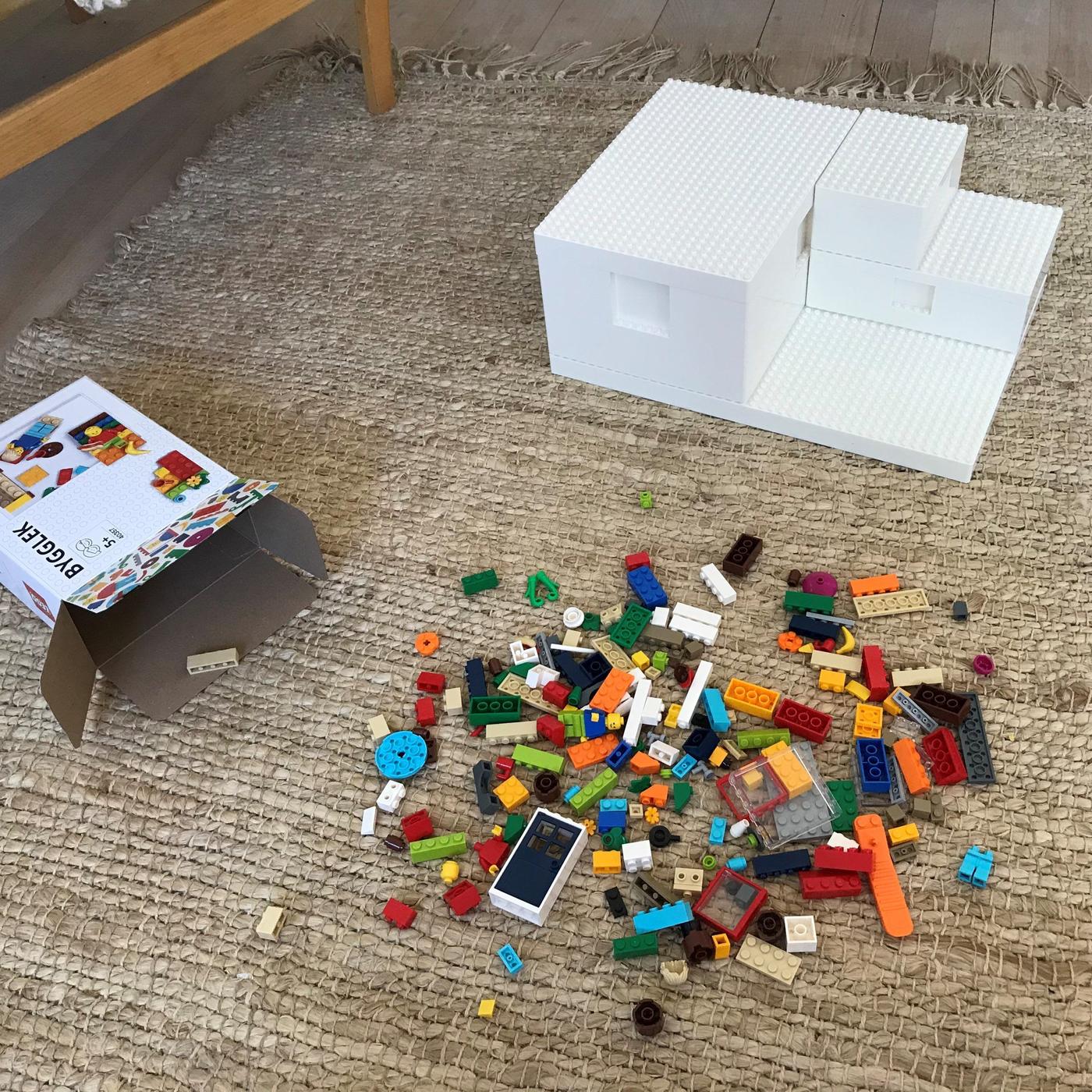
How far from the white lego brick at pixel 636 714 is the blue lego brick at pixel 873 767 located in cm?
18

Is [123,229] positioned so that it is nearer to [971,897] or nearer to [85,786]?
[85,786]

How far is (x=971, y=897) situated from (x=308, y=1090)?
0.50 m

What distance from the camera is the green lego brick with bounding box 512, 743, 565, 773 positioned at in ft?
3.01

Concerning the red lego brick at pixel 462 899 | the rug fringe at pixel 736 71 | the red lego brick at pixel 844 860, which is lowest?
the red lego brick at pixel 462 899

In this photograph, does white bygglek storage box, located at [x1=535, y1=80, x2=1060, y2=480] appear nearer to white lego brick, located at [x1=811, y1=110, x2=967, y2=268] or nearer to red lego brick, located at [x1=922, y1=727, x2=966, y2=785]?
white lego brick, located at [x1=811, y1=110, x2=967, y2=268]

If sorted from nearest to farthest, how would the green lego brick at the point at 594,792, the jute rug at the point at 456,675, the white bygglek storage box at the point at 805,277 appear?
the jute rug at the point at 456,675, the green lego brick at the point at 594,792, the white bygglek storage box at the point at 805,277

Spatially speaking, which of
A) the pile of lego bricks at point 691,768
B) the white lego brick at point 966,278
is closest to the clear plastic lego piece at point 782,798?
the pile of lego bricks at point 691,768

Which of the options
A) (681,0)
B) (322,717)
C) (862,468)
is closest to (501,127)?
(681,0)

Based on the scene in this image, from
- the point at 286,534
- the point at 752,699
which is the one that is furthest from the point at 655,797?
the point at 286,534

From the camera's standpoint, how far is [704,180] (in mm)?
1163

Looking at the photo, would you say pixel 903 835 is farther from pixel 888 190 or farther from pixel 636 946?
pixel 888 190

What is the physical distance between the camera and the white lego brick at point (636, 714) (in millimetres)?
926

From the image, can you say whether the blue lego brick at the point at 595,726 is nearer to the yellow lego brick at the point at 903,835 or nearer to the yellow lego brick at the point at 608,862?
the yellow lego brick at the point at 608,862

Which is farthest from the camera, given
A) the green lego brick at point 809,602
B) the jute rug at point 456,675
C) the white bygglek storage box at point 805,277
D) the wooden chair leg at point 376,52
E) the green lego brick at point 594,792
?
the wooden chair leg at point 376,52
